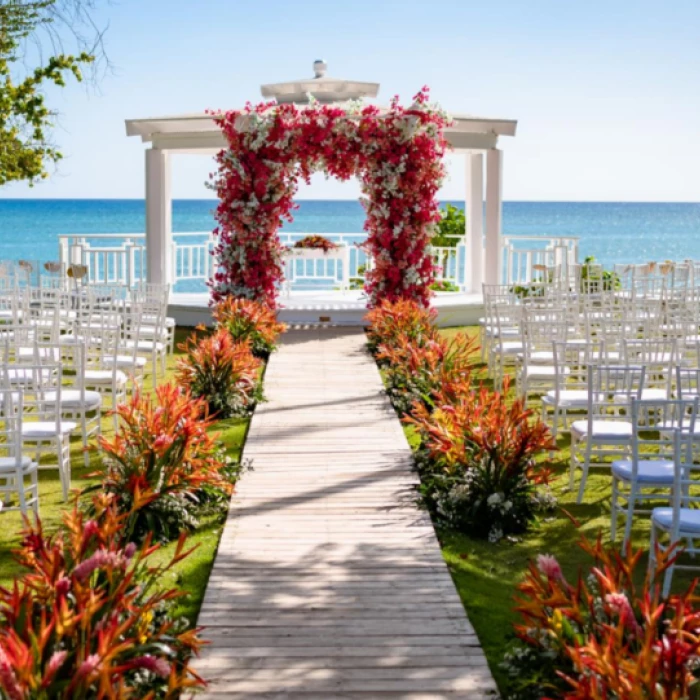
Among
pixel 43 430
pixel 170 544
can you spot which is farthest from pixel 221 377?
pixel 170 544

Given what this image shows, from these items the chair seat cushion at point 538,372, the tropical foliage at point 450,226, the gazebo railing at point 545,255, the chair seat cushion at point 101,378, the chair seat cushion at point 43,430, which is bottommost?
the chair seat cushion at point 43,430

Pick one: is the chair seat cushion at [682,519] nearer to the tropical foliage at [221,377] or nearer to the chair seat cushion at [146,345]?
the tropical foliage at [221,377]

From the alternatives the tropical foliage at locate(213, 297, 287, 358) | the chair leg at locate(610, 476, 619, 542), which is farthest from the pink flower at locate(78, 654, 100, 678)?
the tropical foliage at locate(213, 297, 287, 358)

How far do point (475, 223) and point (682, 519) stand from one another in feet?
40.7

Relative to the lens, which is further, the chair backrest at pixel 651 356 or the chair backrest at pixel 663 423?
the chair backrest at pixel 651 356

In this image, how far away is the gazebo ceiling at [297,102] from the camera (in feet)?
52.0

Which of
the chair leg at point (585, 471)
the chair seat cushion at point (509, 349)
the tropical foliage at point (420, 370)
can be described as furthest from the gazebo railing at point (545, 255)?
the chair leg at point (585, 471)

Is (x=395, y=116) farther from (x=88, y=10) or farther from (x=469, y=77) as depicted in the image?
(x=469, y=77)

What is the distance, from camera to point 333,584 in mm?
5379

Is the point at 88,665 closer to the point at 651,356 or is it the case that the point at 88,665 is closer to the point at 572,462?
the point at 572,462

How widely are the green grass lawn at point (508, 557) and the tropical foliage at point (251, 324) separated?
218 inches

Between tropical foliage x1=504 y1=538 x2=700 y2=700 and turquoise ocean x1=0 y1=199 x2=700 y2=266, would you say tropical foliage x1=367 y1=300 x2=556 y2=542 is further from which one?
turquoise ocean x1=0 y1=199 x2=700 y2=266

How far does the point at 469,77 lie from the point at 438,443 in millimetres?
46927

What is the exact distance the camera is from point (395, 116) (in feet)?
48.4
